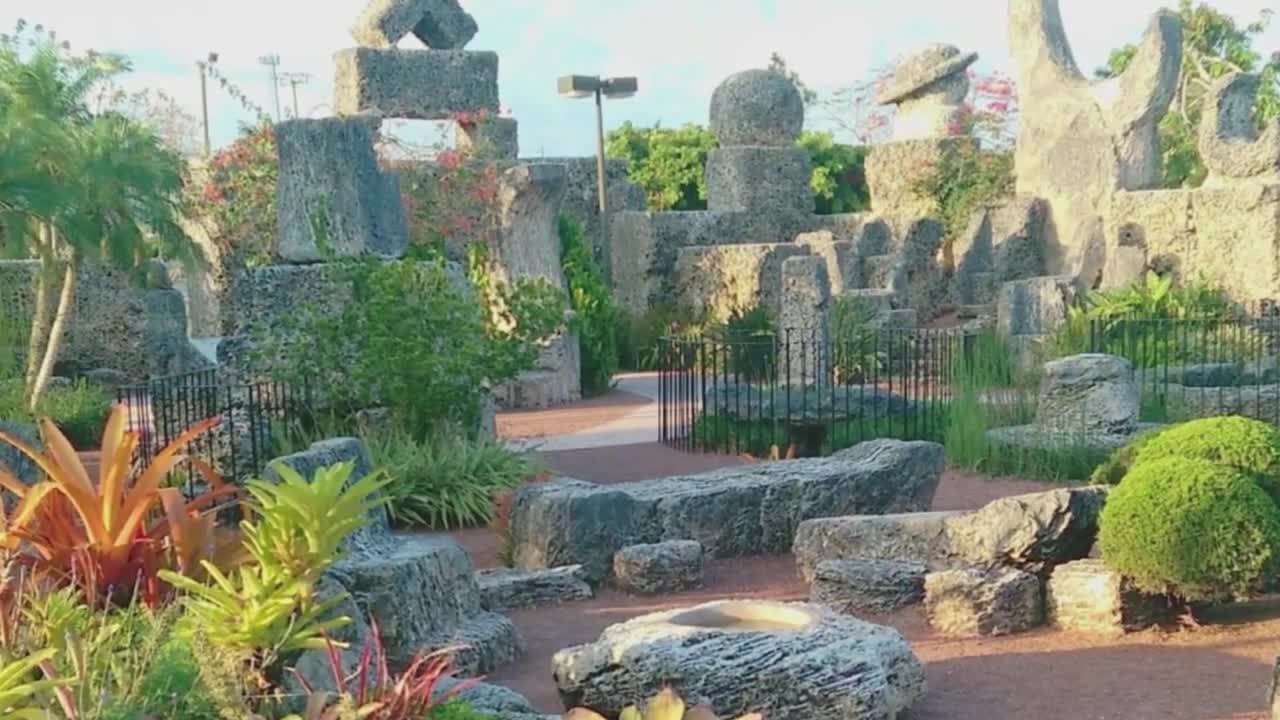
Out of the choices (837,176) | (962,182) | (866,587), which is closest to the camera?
(866,587)

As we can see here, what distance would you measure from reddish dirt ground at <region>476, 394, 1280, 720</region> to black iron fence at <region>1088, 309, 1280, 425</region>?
17.3ft

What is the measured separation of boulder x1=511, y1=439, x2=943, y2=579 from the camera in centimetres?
809

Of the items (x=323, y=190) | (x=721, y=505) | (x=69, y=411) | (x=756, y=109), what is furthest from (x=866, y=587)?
(x=756, y=109)

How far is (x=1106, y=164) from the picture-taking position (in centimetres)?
2127

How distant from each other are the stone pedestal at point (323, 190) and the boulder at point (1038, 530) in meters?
5.24

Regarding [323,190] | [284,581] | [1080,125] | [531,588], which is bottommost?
[531,588]

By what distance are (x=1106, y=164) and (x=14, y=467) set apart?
17.5 meters

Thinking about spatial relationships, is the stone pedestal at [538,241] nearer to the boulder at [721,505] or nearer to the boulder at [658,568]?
the boulder at [721,505]

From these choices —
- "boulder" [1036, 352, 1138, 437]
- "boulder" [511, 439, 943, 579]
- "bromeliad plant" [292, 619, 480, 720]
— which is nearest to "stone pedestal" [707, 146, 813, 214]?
"boulder" [1036, 352, 1138, 437]

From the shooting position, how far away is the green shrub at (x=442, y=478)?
30.9 feet

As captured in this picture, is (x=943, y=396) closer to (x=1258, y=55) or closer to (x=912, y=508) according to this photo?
(x=912, y=508)

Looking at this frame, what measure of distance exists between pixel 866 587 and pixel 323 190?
5.27 metres

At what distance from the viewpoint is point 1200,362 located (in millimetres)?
14555

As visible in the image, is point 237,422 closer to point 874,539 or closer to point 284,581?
point 874,539
